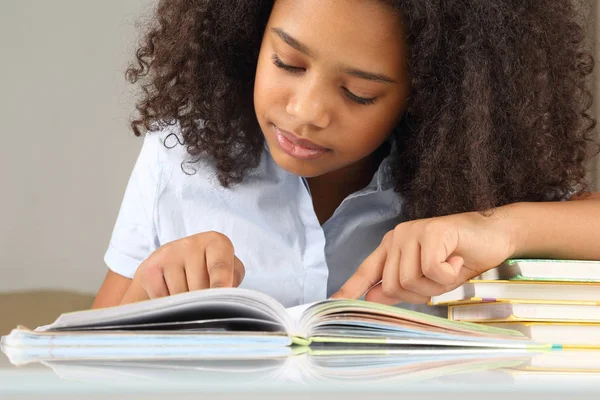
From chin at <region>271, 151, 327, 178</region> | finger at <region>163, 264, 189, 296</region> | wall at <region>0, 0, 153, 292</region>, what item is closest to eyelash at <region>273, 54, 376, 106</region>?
chin at <region>271, 151, 327, 178</region>

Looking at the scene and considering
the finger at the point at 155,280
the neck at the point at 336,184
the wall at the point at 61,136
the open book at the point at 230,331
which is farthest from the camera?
the wall at the point at 61,136

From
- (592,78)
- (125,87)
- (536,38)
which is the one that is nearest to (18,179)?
(125,87)

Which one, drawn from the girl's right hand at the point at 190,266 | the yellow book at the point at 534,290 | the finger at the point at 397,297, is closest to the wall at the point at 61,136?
the girl's right hand at the point at 190,266

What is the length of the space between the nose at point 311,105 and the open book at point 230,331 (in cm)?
36

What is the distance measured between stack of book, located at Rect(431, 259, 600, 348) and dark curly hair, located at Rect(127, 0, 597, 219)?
8.4 inches

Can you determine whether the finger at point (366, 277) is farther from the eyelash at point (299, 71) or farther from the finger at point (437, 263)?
the eyelash at point (299, 71)

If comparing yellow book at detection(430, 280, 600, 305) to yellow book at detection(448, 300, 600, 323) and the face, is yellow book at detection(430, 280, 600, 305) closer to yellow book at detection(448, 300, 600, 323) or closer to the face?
yellow book at detection(448, 300, 600, 323)

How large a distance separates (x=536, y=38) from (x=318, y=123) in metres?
0.34

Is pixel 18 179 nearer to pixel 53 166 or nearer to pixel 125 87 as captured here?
pixel 53 166

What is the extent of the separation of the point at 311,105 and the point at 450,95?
0.75 feet

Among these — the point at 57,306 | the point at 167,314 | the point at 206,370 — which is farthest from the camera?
the point at 57,306

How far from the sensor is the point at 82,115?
200cm

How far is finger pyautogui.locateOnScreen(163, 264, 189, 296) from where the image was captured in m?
0.87

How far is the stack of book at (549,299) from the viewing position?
0.79 meters
